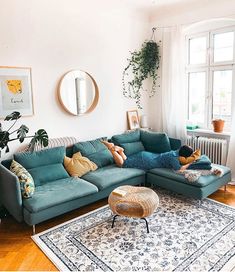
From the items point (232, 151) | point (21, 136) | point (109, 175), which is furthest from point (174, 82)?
point (21, 136)

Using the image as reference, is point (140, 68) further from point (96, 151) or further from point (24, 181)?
point (24, 181)

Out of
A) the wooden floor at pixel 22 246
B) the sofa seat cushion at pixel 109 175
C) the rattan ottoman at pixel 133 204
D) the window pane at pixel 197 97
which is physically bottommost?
the wooden floor at pixel 22 246

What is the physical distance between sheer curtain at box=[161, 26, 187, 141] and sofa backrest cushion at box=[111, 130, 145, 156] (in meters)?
0.76

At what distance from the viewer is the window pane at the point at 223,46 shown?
402 centimetres

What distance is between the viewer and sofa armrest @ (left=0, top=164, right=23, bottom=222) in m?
2.59

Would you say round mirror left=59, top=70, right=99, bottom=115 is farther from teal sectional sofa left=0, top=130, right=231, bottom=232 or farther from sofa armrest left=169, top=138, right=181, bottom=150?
sofa armrest left=169, top=138, right=181, bottom=150

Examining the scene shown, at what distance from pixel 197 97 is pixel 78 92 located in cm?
217

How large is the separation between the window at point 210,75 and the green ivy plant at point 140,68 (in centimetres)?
61

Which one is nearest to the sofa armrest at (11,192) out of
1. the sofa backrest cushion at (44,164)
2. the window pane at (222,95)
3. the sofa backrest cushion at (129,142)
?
the sofa backrest cushion at (44,164)

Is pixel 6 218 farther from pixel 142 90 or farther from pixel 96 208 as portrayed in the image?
pixel 142 90

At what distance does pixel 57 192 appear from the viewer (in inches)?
111

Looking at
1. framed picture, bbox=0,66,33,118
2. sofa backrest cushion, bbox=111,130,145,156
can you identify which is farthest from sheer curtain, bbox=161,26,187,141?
framed picture, bbox=0,66,33,118

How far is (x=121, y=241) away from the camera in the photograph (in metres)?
2.47

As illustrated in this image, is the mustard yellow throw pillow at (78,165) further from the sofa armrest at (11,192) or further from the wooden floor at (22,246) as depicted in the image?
the sofa armrest at (11,192)
